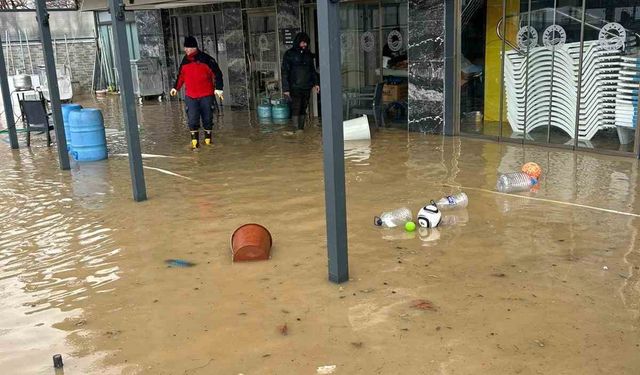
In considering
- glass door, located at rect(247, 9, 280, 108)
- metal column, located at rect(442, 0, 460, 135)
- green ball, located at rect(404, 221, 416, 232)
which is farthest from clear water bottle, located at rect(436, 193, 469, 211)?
glass door, located at rect(247, 9, 280, 108)

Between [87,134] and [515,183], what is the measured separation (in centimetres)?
645

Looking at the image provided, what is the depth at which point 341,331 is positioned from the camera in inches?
150

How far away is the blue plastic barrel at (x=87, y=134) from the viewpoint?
9367mm

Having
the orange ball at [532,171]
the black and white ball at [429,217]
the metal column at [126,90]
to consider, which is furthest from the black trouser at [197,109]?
the black and white ball at [429,217]

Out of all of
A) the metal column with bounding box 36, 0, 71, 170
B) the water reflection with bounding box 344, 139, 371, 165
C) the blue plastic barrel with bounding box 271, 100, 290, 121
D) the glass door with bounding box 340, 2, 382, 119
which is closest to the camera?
the metal column with bounding box 36, 0, 71, 170

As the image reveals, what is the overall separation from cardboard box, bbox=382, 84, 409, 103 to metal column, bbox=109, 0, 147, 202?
5962 mm

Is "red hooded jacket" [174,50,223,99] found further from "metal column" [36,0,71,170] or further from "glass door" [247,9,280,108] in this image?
"glass door" [247,9,280,108]

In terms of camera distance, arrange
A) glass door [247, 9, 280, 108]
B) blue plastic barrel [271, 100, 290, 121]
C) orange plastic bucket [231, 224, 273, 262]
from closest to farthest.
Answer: orange plastic bucket [231, 224, 273, 262]
blue plastic barrel [271, 100, 290, 121]
glass door [247, 9, 280, 108]

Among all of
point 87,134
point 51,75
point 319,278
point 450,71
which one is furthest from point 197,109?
point 319,278

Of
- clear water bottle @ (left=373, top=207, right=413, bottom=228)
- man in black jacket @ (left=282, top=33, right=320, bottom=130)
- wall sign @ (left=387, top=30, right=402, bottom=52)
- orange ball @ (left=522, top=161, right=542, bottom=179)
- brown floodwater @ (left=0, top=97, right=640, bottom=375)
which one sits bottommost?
brown floodwater @ (left=0, top=97, right=640, bottom=375)

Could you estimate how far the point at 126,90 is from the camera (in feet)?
22.1

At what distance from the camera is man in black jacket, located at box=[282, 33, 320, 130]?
11.4 meters

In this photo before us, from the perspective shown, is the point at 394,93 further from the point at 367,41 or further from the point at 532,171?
the point at 532,171

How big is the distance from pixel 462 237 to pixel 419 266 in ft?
2.60
